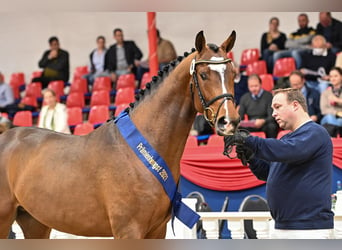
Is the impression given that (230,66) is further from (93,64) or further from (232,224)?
(93,64)

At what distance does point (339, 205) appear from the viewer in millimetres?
5461

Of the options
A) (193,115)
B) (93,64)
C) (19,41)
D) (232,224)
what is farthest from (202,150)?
(19,41)

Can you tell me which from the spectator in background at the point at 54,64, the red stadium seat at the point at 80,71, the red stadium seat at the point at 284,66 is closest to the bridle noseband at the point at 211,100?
the red stadium seat at the point at 284,66

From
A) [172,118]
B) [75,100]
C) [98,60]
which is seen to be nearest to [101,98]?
[75,100]

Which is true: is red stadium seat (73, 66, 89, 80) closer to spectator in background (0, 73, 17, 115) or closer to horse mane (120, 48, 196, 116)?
spectator in background (0, 73, 17, 115)

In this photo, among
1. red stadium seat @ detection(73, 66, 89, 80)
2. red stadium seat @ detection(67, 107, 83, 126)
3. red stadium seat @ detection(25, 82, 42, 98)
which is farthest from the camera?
red stadium seat @ detection(73, 66, 89, 80)

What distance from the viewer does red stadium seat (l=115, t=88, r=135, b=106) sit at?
11695 mm

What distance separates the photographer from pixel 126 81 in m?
12.5

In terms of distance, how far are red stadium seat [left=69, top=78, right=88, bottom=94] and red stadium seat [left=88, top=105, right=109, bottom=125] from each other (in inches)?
74.6

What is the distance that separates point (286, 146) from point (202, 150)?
164 inches

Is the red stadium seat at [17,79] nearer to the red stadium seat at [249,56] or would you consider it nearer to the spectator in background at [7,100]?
the spectator in background at [7,100]

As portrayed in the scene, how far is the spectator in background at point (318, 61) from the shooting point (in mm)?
10260

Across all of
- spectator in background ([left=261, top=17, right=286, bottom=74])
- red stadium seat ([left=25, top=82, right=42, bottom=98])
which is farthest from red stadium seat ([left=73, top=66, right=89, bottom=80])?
spectator in background ([left=261, top=17, right=286, bottom=74])

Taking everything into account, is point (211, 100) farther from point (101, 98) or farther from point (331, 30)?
point (101, 98)
